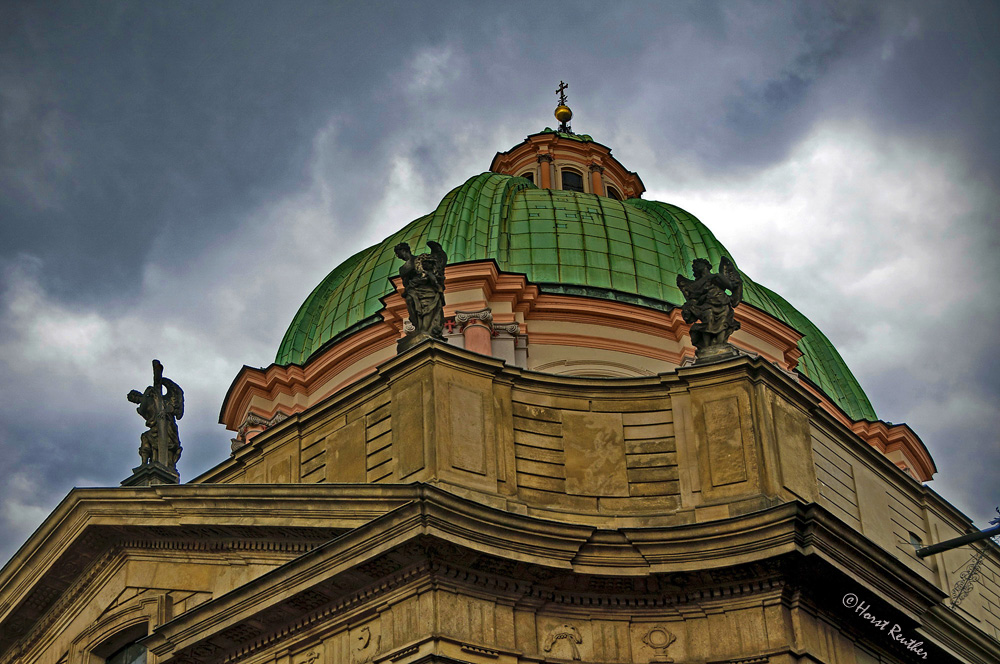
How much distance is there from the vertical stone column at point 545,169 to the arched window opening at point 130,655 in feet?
64.7

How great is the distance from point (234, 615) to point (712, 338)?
867 centimetres

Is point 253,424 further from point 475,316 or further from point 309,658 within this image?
point 309,658

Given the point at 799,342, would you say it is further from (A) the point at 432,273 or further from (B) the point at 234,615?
(B) the point at 234,615

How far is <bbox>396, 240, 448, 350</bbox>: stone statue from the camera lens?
2378 centimetres

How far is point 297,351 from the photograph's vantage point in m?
36.3

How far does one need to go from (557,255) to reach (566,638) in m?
14.5

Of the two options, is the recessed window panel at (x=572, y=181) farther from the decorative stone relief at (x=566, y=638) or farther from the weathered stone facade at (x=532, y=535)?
the decorative stone relief at (x=566, y=638)

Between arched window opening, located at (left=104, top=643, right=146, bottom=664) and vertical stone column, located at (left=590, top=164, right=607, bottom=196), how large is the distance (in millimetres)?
20594

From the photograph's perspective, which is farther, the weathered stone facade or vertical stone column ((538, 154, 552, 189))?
vertical stone column ((538, 154, 552, 189))

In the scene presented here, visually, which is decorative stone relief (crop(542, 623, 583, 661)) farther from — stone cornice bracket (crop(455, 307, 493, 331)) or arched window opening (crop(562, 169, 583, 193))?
arched window opening (crop(562, 169, 583, 193))

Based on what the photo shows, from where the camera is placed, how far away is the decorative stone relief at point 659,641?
21359 mm

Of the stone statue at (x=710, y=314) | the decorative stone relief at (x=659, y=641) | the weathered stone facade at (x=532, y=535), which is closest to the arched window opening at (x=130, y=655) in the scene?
the weathered stone facade at (x=532, y=535)

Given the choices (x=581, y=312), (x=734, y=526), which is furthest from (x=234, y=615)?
(x=581, y=312)

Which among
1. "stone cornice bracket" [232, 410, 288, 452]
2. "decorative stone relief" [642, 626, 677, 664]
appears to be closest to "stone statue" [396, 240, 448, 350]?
"decorative stone relief" [642, 626, 677, 664]
